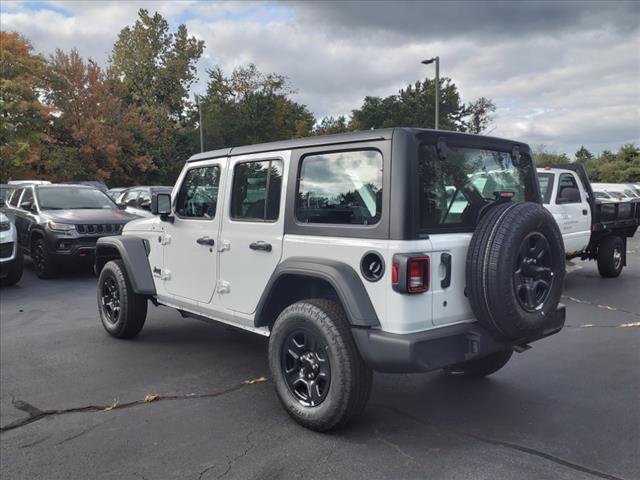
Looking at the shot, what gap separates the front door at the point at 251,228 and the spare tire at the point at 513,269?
1.38 m

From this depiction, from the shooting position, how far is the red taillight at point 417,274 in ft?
10.8

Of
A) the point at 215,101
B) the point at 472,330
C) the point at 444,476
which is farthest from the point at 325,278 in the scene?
the point at 215,101

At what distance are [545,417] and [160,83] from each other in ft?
178

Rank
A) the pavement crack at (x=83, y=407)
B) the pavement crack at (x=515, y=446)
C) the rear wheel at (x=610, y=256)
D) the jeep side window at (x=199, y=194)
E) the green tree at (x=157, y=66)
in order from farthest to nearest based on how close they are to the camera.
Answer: the green tree at (x=157, y=66)
the rear wheel at (x=610, y=256)
the jeep side window at (x=199, y=194)
the pavement crack at (x=83, y=407)
the pavement crack at (x=515, y=446)

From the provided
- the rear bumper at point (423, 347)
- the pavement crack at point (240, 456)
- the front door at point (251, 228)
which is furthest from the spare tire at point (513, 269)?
the pavement crack at point (240, 456)

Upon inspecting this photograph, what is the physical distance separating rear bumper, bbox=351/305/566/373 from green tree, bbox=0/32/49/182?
27408 millimetres

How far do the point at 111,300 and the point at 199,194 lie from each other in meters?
1.96

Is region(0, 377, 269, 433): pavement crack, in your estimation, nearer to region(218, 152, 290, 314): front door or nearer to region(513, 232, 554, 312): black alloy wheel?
region(218, 152, 290, 314): front door

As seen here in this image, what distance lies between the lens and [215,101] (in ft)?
145

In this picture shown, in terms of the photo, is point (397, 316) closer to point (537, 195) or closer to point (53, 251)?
point (537, 195)

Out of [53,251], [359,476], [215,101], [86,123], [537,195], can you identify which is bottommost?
[359,476]

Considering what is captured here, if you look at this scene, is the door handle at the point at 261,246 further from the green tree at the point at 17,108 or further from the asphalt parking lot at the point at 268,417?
the green tree at the point at 17,108

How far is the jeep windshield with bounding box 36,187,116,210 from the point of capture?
10797 mm

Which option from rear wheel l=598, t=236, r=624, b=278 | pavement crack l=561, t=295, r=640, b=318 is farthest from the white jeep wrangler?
rear wheel l=598, t=236, r=624, b=278
